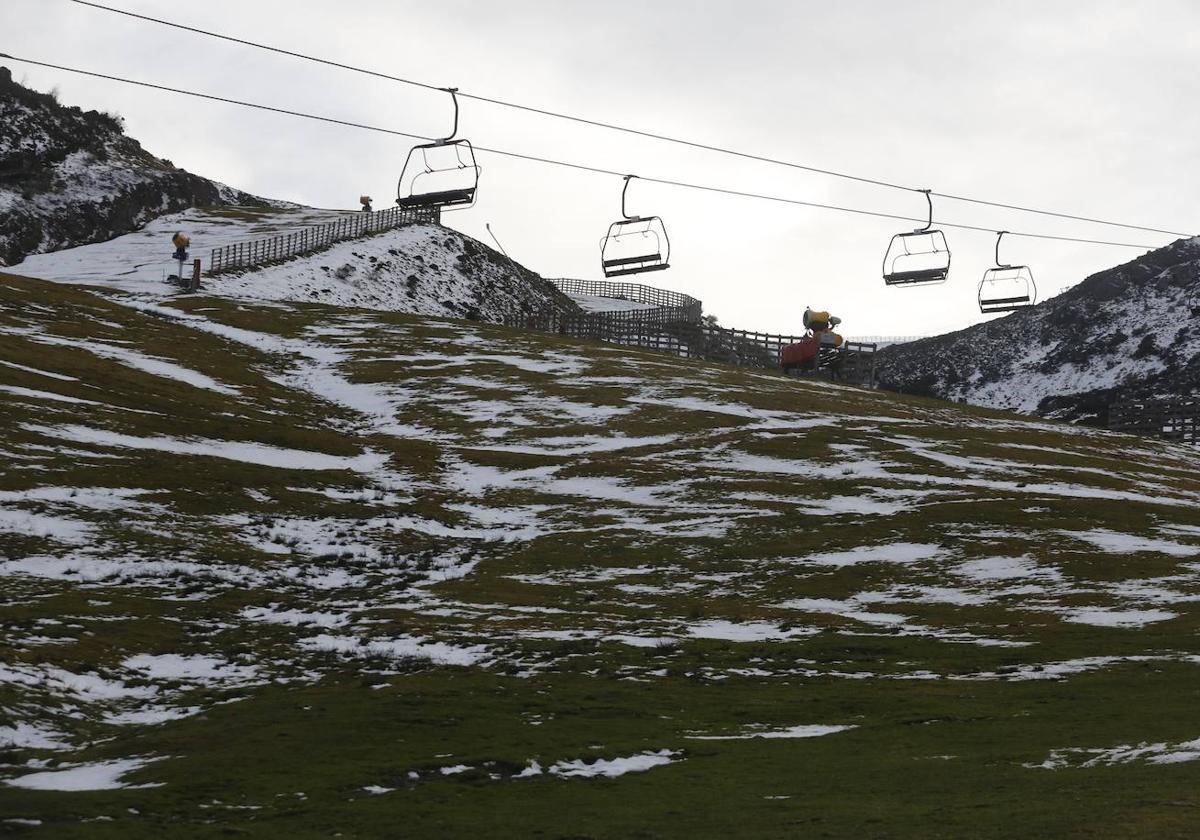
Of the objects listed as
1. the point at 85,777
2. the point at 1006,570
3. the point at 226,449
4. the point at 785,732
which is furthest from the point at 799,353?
the point at 85,777

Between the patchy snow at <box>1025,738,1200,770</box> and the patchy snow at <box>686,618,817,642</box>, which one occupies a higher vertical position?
the patchy snow at <box>1025,738,1200,770</box>

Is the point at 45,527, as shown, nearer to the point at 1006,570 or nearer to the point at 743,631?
the point at 743,631

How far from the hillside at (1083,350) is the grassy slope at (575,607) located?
68273 millimetres

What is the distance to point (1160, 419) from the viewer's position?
3423 inches

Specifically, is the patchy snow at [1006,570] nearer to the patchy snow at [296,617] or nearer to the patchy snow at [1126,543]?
the patchy snow at [1126,543]

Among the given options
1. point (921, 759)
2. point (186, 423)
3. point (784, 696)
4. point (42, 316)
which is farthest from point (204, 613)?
point (42, 316)

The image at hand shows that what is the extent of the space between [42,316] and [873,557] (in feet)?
153

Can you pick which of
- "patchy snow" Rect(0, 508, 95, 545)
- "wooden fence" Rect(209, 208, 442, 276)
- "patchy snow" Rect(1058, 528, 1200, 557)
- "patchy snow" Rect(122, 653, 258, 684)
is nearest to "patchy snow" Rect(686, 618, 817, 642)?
"patchy snow" Rect(122, 653, 258, 684)

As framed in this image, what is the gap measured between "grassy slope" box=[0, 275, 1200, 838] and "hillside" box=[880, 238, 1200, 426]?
6827cm

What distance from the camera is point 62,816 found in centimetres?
1458

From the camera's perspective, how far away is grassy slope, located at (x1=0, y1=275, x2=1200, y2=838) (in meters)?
15.5

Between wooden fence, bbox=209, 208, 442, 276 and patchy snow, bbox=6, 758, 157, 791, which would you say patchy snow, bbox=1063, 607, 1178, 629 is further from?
wooden fence, bbox=209, 208, 442, 276

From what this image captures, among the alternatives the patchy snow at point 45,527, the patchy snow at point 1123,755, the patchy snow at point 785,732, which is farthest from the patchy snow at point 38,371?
the patchy snow at point 1123,755

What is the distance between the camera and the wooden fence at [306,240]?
4107 inches
